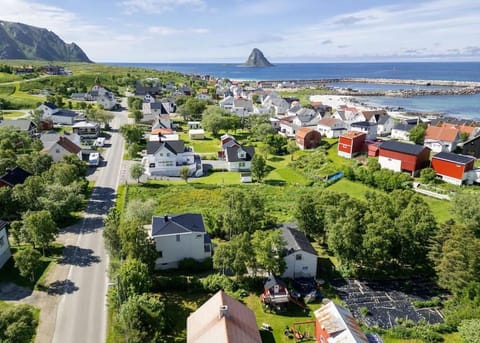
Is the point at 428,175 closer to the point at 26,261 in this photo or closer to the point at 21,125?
the point at 26,261

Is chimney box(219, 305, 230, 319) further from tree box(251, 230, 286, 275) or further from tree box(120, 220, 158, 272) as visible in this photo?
tree box(120, 220, 158, 272)

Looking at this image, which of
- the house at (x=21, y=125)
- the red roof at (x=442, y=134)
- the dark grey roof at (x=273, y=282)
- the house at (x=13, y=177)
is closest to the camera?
the dark grey roof at (x=273, y=282)

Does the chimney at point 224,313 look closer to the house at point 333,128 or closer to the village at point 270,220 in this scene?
the village at point 270,220

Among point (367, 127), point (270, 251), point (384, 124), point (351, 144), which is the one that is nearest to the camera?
point (270, 251)

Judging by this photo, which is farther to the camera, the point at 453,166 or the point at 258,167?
the point at 258,167

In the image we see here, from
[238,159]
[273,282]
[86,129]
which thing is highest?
[86,129]

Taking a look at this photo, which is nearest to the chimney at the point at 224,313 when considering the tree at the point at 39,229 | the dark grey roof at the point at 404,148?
the tree at the point at 39,229

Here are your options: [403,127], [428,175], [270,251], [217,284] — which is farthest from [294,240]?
[403,127]

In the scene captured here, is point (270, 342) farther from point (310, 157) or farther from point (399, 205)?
point (310, 157)
